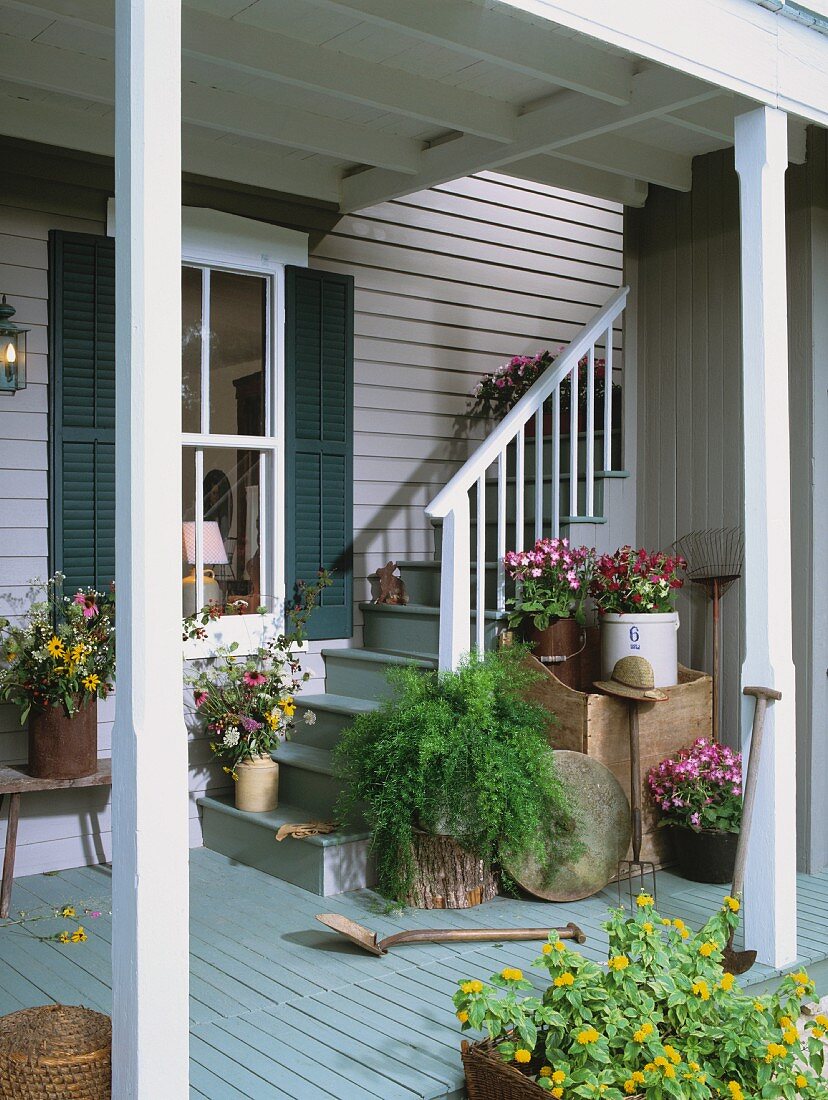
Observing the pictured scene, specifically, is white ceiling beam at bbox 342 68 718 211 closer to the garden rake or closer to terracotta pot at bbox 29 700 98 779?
the garden rake

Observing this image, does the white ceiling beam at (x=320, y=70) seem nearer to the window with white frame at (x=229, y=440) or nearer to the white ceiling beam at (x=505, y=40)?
the white ceiling beam at (x=505, y=40)

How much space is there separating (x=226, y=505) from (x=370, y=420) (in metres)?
0.97

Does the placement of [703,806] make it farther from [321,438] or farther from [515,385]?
[515,385]

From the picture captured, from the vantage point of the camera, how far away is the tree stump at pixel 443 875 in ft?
13.5

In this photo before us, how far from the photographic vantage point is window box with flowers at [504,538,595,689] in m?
4.61

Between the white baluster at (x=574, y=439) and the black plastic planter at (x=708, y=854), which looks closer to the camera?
the black plastic planter at (x=708, y=854)

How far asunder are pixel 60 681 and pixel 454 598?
1538 mm

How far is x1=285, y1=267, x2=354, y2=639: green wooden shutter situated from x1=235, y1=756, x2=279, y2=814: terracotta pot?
0.81 meters

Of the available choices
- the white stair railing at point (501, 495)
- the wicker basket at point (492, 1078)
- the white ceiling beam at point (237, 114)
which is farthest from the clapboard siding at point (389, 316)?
the wicker basket at point (492, 1078)

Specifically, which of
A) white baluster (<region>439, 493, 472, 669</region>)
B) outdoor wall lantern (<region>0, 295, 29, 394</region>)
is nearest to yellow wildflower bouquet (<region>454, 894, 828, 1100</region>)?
white baluster (<region>439, 493, 472, 669</region>)

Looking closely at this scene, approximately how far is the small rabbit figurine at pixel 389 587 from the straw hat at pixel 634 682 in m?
1.43

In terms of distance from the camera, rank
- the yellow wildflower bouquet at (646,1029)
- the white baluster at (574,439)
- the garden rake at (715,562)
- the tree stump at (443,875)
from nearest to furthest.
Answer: the yellow wildflower bouquet at (646,1029)
the tree stump at (443,875)
the garden rake at (715,562)
the white baluster at (574,439)

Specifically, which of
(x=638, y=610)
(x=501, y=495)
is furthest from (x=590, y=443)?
(x=638, y=610)

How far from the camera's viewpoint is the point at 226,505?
522cm
